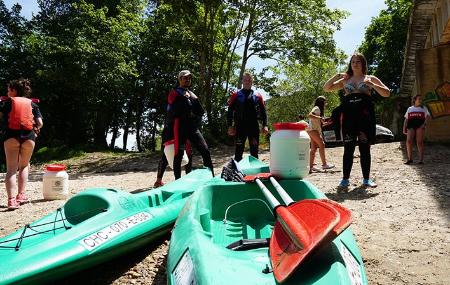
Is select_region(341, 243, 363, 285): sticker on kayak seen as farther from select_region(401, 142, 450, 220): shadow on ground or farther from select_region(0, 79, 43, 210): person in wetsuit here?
select_region(0, 79, 43, 210): person in wetsuit

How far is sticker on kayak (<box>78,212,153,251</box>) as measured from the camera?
274 centimetres

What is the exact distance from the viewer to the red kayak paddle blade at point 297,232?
6.12 feet

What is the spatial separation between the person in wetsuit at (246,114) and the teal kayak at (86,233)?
2339 millimetres

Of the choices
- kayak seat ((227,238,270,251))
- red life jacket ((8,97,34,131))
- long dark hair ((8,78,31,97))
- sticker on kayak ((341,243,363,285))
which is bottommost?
kayak seat ((227,238,270,251))

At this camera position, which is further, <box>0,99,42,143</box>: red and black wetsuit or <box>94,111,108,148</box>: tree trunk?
<box>94,111,108,148</box>: tree trunk

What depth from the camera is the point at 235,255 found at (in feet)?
7.67

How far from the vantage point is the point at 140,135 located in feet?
101

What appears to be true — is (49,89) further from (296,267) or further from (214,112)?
(296,267)

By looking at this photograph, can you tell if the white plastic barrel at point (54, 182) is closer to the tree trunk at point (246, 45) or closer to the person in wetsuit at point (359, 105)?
the person in wetsuit at point (359, 105)

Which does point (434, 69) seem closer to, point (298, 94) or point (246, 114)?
point (246, 114)

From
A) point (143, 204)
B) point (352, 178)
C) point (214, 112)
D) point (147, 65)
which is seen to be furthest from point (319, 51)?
point (143, 204)

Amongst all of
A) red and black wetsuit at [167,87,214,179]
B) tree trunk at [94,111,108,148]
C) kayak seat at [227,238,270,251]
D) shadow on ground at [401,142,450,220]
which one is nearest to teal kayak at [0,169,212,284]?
kayak seat at [227,238,270,251]

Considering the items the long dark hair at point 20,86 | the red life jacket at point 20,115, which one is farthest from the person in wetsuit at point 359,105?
the long dark hair at point 20,86

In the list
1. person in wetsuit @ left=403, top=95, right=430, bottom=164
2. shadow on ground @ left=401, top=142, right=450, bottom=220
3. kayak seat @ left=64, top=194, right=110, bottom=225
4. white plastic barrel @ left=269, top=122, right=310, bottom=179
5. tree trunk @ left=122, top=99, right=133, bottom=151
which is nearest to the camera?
kayak seat @ left=64, top=194, right=110, bottom=225
